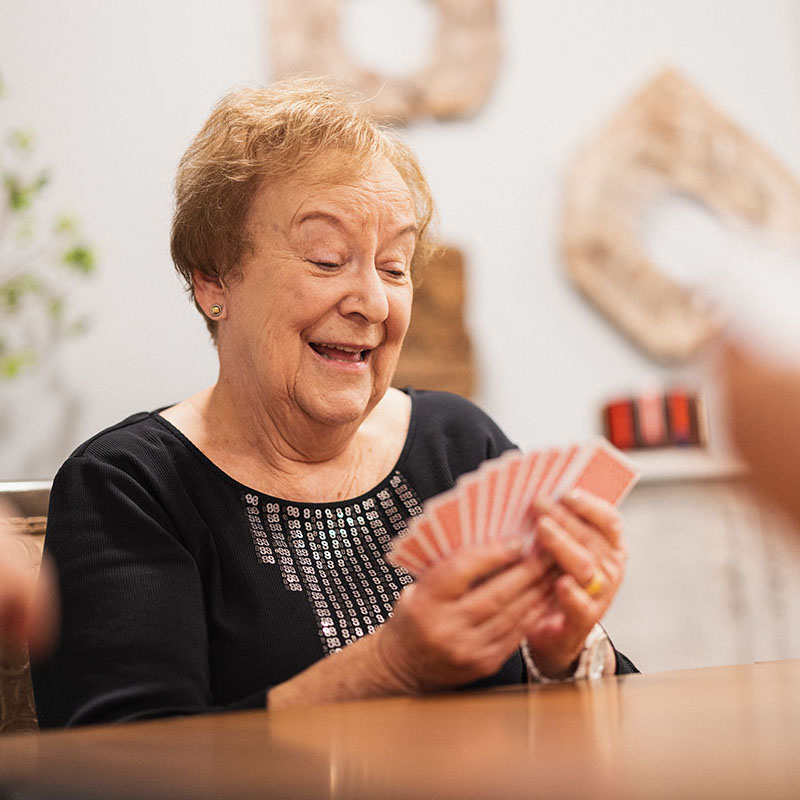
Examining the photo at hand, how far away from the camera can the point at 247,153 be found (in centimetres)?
155

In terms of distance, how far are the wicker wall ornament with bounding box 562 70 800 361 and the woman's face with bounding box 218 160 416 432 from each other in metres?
2.25

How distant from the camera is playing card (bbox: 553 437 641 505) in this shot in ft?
3.56

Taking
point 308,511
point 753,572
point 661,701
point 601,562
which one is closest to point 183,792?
point 661,701

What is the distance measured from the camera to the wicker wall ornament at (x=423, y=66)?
11.1 feet

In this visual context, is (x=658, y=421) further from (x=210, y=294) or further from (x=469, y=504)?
Answer: (x=469, y=504)

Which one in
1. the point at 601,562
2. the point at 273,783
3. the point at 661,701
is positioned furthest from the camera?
the point at 601,562

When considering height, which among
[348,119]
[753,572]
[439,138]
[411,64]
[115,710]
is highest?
[411,64]

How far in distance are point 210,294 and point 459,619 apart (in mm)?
846

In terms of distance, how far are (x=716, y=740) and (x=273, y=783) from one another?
24cm

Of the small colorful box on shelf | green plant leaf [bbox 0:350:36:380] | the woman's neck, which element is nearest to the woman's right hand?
the woman's neck

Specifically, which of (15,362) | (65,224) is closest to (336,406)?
(15,362)

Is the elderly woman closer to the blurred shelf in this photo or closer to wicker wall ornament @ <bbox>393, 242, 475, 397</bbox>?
wicker wall ornament @ <bbox>393, 242, 475, 397</bbox>

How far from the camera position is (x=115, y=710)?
1144 millimetres

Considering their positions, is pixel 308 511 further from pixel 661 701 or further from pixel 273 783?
pixel 273 783
